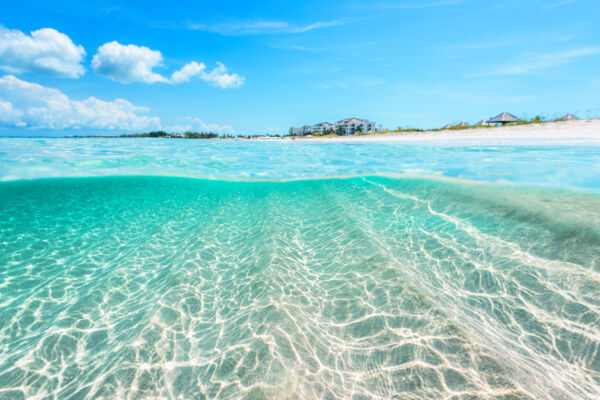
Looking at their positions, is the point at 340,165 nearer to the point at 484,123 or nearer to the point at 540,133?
the point at 540,133

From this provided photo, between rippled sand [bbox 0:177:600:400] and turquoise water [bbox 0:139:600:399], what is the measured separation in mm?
25

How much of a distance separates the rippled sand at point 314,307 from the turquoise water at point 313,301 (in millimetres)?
25

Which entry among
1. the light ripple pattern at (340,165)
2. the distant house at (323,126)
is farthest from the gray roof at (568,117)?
the distant house at (323,126)

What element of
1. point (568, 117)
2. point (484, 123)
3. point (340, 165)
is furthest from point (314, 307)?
point (484, 123)

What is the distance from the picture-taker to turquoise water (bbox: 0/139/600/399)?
2711 millimetres

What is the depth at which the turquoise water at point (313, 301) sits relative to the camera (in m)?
2.71

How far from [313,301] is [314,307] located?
16 centimetres

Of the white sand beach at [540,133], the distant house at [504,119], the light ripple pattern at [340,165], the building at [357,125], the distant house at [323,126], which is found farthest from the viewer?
the distant house at [323,126]

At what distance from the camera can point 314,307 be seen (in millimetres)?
3949

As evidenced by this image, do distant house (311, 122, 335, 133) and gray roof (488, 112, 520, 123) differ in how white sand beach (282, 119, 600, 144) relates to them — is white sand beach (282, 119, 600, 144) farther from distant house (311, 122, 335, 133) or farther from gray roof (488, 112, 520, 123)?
distant house (311, 122, 335, 133)

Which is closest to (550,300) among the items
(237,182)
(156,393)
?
(156,393)

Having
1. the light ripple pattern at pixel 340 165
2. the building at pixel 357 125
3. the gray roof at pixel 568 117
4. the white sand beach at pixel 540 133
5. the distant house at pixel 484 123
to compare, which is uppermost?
the building at pixel 357 125

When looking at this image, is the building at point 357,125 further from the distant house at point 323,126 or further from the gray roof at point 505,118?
the gray roof at point 505,118

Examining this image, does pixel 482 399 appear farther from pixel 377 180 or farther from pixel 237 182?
pixel 237 182
